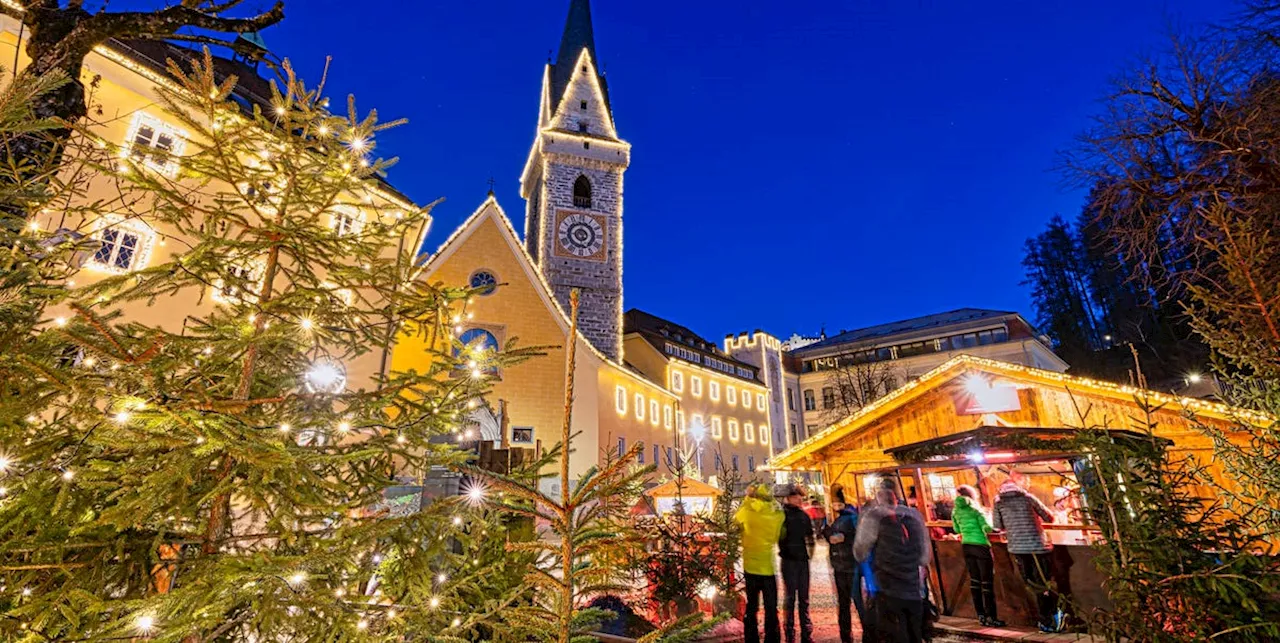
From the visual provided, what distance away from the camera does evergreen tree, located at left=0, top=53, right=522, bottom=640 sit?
7.95ft

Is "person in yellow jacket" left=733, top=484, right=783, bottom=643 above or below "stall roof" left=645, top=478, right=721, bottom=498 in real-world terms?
below

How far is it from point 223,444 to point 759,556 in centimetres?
586

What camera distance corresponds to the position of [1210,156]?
257 inches

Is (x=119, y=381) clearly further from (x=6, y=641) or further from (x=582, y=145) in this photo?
(x=582, y=145)

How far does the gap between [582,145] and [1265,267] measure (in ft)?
108

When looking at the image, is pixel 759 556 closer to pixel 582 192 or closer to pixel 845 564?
pixel 845 564

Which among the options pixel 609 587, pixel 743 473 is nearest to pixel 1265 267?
pixel 609 587

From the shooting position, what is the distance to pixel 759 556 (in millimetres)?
6633

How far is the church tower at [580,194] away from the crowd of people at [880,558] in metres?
23.0

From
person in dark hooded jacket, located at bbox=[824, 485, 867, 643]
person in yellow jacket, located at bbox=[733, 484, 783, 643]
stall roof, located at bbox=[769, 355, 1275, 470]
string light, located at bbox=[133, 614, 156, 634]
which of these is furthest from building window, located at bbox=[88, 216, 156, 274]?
stall roof, located at bbox=[769, 355, 1275, 470]

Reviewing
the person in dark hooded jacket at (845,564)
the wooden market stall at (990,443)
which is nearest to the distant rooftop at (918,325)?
the wooden market stall at (990,443)

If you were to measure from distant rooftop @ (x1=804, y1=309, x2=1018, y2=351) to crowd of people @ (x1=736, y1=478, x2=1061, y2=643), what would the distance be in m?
45.7

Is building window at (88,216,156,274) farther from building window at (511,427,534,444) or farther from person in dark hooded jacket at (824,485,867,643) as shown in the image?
person in dark hooded jacket at (824,485,867,643)

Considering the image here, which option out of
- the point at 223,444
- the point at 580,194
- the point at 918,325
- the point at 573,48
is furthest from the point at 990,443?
the point at 918,325
